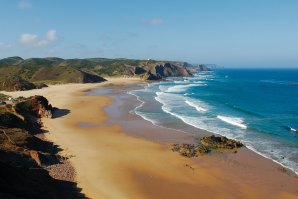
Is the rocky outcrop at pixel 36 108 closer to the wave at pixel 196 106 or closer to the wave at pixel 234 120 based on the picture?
the wave at pixel 196 106

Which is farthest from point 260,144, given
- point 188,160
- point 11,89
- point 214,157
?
point 11,89

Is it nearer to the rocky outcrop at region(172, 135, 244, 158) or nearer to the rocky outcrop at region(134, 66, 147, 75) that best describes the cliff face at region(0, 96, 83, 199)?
the rocky outcrop at region(172, 135, 244, 158)

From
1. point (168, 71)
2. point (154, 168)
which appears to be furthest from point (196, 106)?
point (168, 71)

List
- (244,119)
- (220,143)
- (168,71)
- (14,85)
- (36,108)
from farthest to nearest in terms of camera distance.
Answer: (168,71) → (14,85) → (244,119) → (36,108) → (220,143)

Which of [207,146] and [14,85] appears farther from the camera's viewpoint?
[14,85]

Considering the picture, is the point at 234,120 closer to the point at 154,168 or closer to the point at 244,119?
the point at 244,119

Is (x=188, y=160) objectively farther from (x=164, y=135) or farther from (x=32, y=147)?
(x=32, y=147)

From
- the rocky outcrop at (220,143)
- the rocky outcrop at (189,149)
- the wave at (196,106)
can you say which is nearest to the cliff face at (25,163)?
the rocky outcrop at (189,149)
